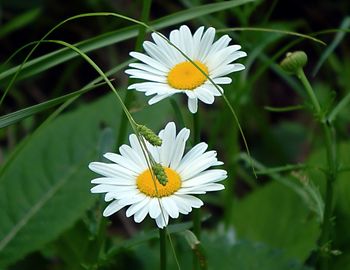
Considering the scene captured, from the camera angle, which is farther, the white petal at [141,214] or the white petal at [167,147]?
the white petal at [167,147]

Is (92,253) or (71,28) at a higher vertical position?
(71,28)

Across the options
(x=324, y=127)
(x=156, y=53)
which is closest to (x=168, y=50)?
(x=156, y=53)

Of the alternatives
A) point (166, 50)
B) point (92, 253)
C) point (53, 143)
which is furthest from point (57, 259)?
point (166, 50)

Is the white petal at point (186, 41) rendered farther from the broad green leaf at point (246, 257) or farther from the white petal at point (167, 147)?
the broad green leaf at point (246, 257)

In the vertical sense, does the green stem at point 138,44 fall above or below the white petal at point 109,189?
above

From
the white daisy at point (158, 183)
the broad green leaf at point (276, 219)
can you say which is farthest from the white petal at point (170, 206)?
the broad green leaf at point (276, 219)

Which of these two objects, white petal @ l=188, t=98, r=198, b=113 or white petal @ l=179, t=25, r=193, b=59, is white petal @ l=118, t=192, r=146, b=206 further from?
white petal @ l=179, t=25, r=193, b=59

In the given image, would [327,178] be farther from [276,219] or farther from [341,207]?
[276,219]

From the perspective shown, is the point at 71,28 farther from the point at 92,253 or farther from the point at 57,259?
the point at 92,253
